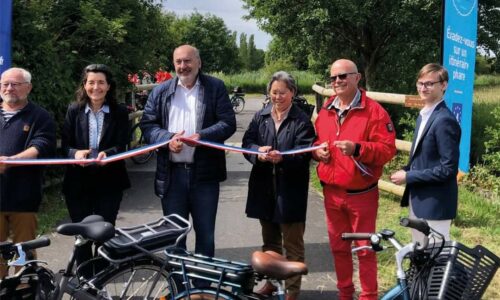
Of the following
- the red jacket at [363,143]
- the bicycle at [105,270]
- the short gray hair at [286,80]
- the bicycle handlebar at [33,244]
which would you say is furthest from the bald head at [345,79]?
the bicycle handlebar at [33,244]

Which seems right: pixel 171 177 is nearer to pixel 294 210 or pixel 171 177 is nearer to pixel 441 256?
pixel 294 210

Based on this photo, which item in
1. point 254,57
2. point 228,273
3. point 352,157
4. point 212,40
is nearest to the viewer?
point 228,273

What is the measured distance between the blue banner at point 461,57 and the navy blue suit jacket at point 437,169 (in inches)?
112

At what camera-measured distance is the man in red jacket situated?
12.9ft

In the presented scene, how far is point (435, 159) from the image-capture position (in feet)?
12.5

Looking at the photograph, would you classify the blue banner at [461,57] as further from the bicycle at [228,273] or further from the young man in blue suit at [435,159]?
the bicycle at [228,273]

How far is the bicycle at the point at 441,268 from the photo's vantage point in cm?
268

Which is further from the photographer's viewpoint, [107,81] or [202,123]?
[202,123]

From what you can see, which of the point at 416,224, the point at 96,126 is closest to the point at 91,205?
the point at 96,126

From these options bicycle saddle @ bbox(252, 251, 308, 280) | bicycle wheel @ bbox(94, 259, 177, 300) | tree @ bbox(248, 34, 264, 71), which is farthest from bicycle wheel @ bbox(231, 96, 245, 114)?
tree @ bbox(248, 34, 264, 71)

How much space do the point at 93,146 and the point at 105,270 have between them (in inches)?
49.9

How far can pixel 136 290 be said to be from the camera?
3264 millimetres

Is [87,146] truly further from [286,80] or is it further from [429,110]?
[429,110]

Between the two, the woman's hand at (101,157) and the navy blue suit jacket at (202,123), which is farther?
the navy blue suit jacket at (202,123)
